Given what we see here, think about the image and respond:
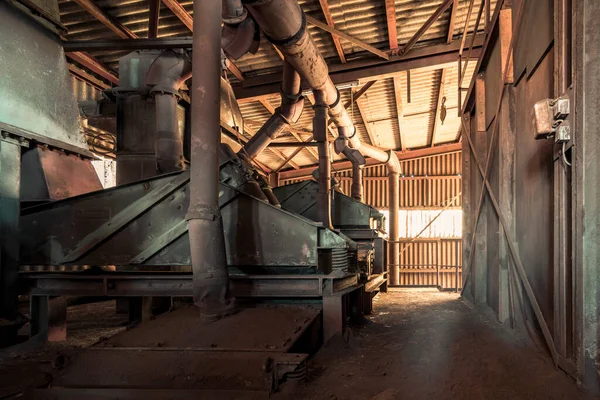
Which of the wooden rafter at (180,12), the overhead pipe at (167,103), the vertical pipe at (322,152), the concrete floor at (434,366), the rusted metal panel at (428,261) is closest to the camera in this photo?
the concrete floor at (434,366)

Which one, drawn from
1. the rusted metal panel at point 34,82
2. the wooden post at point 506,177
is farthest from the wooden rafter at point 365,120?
the rusted metal panel at point 34,82

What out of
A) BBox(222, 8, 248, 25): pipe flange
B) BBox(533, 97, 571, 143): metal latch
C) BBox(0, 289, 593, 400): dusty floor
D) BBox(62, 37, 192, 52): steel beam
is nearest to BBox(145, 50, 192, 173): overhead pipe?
BBox(62, 37, 192, 52): steel beam

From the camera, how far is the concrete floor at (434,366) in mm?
3090

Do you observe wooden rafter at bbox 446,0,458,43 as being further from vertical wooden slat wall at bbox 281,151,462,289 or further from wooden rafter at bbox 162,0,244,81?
vertical wooden slat wall at bbox 281,151,462,289

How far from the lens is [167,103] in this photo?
6012 millimetres

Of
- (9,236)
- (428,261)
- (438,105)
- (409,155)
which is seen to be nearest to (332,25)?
(9,236)

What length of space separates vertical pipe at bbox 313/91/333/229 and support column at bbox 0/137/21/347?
4868mm

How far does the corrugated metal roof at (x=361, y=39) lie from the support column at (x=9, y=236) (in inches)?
151

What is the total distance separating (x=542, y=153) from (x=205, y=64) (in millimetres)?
3053

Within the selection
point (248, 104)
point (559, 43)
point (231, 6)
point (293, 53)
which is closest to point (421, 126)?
point (248, 104)

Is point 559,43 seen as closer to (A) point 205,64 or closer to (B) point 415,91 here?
(A) point 205,64

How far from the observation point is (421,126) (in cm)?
1677

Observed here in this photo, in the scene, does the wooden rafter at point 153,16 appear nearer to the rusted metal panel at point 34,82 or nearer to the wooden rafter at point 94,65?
the wooden rafter at point 94,65

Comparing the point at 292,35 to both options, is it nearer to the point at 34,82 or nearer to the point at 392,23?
the point at 34,82
